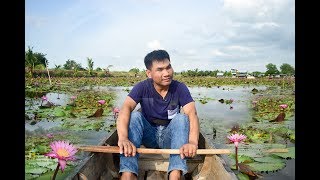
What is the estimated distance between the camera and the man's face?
1.59m

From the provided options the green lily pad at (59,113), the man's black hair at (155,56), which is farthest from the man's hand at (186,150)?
the green lily pad at (59,113)

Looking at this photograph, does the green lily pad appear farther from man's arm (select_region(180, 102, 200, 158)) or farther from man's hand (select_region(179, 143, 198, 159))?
man's hand (select_region(179, 143, 198, 159))

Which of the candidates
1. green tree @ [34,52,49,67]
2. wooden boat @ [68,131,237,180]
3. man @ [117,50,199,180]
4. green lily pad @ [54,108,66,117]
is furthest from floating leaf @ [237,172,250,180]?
green tree @ [34,52,49,67]

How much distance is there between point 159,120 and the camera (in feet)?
5.50

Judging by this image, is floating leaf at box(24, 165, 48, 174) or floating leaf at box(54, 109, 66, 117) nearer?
floating leaf at box(24, 165, 48, 174)

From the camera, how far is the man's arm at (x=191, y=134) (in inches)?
55.9

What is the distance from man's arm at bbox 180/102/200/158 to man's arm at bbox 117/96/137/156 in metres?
0.21

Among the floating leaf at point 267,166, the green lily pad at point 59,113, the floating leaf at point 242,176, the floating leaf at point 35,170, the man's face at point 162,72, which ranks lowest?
the floating leaf at point 242,176

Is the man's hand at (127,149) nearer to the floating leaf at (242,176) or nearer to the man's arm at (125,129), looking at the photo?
the man's arm at (125,129)

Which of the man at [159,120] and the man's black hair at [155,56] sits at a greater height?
the man's black hair at [155,56]

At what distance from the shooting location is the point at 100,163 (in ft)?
5.32

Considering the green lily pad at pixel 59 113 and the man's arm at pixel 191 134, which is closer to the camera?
the man's arm at pixel 191 134
